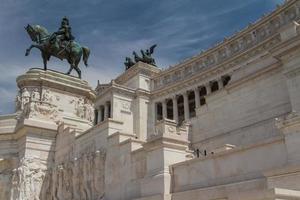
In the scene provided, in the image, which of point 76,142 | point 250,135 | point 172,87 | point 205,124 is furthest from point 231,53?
point 76,142

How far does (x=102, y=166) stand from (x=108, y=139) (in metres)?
1.48

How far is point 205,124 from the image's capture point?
1132 inches

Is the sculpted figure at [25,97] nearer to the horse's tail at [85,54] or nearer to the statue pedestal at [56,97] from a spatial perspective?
the statue pedestal at [56,97]

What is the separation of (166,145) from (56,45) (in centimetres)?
1965

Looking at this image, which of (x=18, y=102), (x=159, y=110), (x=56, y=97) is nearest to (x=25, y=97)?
(x=18, y=102)

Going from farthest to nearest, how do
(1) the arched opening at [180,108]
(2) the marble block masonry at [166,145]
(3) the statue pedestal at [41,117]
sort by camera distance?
(1) the arched opening at [180,108] < (3) the statue pedestal at [41,117] < (2) the marble block masonry at [166,145]

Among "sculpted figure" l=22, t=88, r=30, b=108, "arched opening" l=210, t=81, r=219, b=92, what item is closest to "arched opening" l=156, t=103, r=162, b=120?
"arched opening" l=210, t=81, r=219, b=92

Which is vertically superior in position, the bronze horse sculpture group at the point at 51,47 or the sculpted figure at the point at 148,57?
the sculpted figure at the point at 148,57

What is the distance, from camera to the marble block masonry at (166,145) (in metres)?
12.2

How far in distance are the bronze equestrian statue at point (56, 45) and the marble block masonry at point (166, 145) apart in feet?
8.21

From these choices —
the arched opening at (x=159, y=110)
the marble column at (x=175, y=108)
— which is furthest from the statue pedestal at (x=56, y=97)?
the arched opening at (x=159, y=110)

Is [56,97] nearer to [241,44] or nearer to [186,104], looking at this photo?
[186,104]

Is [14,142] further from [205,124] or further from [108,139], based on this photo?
[205,124]

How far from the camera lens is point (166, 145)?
616 inches
